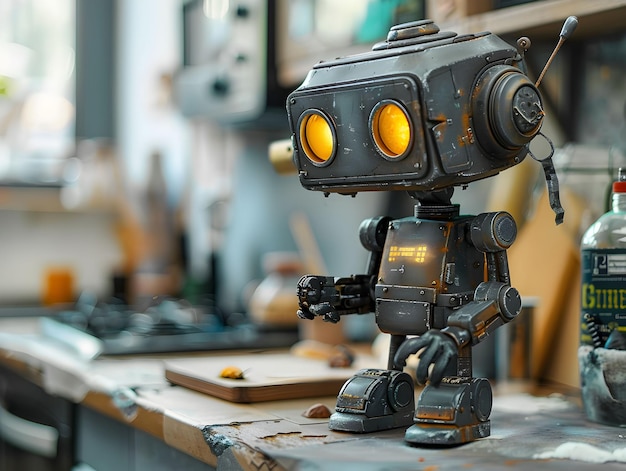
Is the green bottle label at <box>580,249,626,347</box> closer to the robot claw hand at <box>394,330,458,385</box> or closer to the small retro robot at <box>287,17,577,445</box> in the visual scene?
the small retro robot at <box>287,17,577,445</box>

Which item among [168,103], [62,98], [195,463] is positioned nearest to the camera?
[195,463]

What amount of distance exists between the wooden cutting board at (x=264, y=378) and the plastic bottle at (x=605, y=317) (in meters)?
0.39

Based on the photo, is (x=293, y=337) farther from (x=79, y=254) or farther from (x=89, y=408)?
(x=79, y=254)

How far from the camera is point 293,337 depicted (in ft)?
6.95

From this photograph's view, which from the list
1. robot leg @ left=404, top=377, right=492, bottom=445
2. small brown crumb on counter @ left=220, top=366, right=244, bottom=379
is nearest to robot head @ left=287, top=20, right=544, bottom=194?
robot leg @ left=404, top=377, right=492, bottom=445

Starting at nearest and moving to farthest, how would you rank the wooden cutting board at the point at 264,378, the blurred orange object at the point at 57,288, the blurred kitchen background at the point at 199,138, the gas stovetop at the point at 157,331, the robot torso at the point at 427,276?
the robot torso at the point at 427,276 < the wooden cutting board at the point at 264,378 < the blurred kitchen background at the point at 199,138 < the gas stovetop at the point at 157,331 < the blurred orange object at the point at 57,288

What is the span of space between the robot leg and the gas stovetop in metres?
1.04

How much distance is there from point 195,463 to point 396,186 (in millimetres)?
471

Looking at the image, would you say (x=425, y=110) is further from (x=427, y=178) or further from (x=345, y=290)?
(x=345, y=290)

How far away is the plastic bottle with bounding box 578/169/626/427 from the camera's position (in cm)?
112

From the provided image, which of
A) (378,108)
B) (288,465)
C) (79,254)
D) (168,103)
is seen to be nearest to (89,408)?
(288,465)

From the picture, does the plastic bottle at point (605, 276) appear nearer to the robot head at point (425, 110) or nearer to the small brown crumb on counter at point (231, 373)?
the robot head at point (425, 110)

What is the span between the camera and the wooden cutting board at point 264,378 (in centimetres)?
132

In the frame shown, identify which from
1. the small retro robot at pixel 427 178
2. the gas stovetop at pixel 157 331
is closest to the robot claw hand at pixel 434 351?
the small retro robot at pixel 427 178
